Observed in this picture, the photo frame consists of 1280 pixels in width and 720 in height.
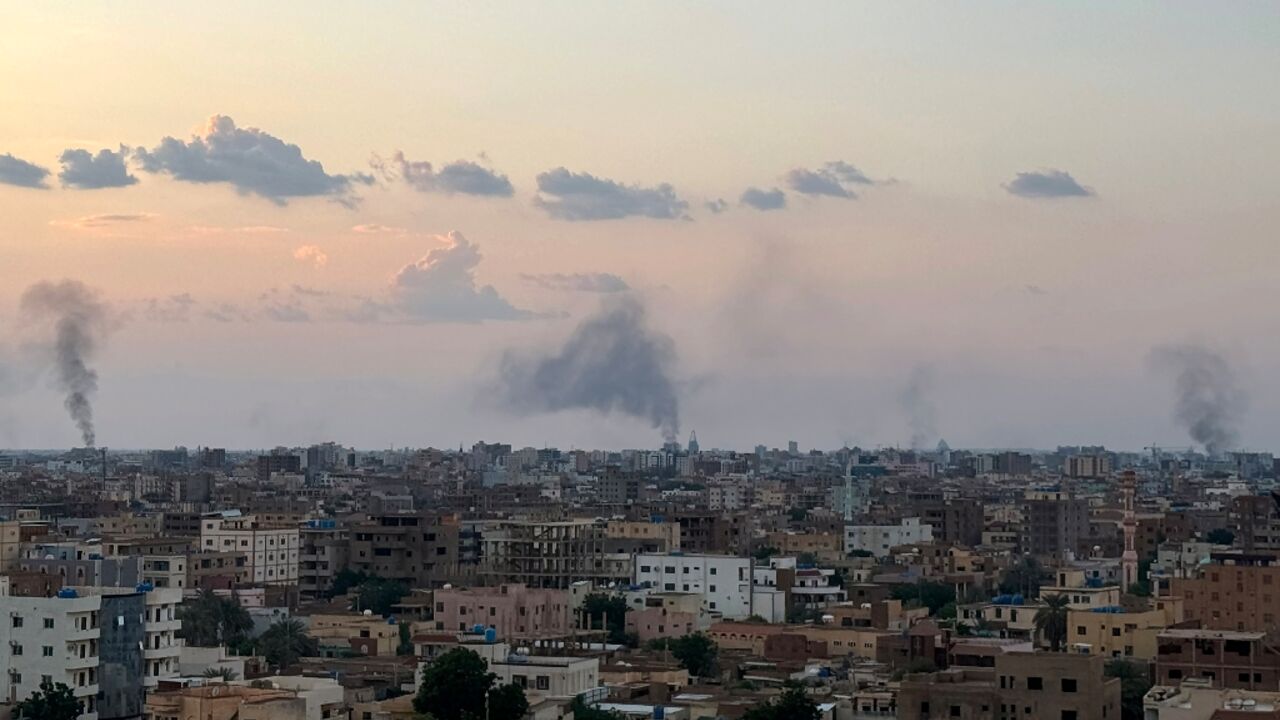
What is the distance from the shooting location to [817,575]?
240 ft

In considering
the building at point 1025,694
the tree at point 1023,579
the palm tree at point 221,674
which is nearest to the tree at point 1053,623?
the building at point 1025,694

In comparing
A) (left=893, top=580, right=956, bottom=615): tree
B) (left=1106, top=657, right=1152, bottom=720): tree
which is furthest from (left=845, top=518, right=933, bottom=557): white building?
(left=1106, top=657, right=1152, bottom=720): tree

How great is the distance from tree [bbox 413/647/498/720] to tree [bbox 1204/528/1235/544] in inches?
2488

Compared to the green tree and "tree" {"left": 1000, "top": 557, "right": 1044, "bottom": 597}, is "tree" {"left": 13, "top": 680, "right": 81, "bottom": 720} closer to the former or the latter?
the green tree

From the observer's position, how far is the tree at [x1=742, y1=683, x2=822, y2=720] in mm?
38688

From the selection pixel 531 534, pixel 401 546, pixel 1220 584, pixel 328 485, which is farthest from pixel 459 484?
pixel 1220 584

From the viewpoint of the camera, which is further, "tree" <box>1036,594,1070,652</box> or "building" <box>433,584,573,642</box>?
"building" <box>433,584,573,642</box>

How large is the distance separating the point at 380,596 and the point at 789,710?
32702 mm

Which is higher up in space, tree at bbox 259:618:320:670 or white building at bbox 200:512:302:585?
white building at bbox 200:512:302:585

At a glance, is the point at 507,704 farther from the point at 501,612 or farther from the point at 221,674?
the point at 501,612

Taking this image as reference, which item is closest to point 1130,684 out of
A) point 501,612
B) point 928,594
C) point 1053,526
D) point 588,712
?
point 588,712

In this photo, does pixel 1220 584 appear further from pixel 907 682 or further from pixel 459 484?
pixel 459 484

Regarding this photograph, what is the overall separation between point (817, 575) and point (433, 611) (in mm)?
15949

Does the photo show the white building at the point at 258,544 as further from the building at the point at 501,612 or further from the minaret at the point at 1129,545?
the minaret at the point at 1129,545
